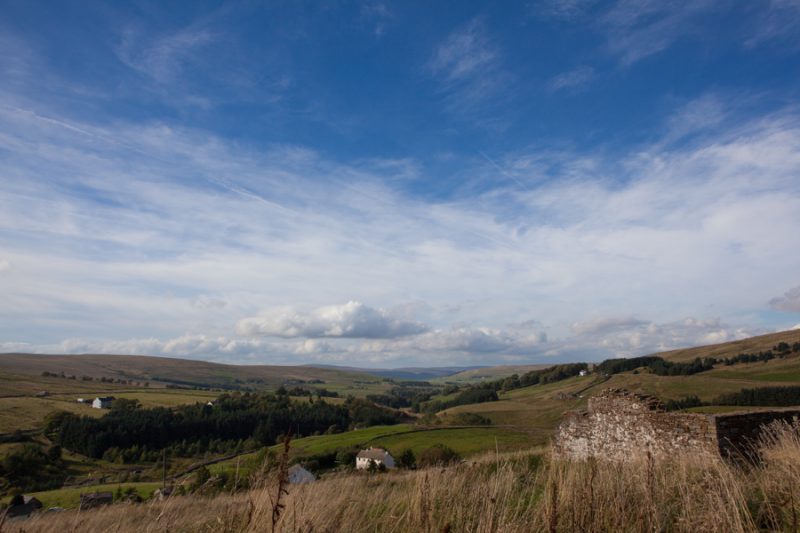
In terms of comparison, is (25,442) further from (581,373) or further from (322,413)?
(581,373)

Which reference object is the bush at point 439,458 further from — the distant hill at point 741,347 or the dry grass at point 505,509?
the distant hill at point 741,347

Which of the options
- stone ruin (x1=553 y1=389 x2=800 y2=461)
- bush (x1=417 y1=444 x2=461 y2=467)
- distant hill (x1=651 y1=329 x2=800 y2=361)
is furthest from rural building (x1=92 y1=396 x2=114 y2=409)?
distant hill (x1=651 y1=329 x2=800 y2=361)

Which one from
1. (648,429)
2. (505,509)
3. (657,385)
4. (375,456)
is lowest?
(375,456)

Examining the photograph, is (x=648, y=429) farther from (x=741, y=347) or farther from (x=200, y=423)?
(x=741, y=347)

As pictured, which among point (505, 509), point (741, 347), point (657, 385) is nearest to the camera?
point (505, 509)

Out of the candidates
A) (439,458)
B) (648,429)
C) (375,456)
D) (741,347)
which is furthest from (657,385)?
(439,458)

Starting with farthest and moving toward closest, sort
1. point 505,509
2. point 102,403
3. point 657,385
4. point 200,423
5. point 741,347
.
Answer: point 741,347 < point 102,403 < point 200,423 < point 657,385 < point 505,509

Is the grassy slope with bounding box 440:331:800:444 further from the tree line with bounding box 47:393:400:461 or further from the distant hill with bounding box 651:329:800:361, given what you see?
the tree line with bounding box 47:393:400:461

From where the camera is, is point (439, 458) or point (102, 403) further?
point (102, 403)

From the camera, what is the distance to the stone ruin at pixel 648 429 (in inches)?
480

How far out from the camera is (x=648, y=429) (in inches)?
553

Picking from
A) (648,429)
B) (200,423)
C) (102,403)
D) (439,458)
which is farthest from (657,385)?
(102,403)

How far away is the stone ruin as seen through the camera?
1218 centimetres

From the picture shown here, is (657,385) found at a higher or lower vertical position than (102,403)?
higher
